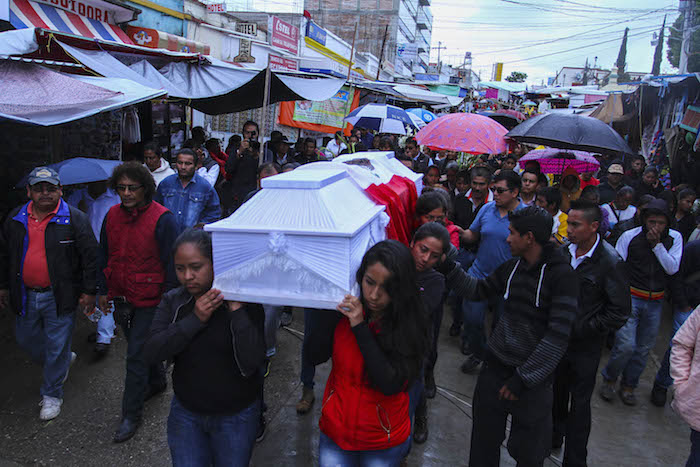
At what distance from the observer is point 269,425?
346 centimetres

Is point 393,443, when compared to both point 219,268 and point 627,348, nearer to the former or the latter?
point 219,268

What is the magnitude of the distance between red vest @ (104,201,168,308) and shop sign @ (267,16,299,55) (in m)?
14.7

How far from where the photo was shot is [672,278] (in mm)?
4035

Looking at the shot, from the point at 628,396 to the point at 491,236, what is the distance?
188 centimetres

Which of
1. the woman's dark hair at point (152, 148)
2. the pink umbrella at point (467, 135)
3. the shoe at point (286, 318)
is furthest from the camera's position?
the pink umbrella at point (467, 135)

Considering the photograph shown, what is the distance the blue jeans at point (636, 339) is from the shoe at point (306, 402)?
8.55 ft

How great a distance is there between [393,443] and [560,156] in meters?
4.89

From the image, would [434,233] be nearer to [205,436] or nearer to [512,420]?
[512,420]

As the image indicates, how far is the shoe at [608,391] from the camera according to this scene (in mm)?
4153

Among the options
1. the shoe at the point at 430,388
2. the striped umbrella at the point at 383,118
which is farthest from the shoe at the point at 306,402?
the striped umbrella at the point at 383,118

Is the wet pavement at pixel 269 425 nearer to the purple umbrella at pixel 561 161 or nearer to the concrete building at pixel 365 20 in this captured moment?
the purple umbrella at pixel 561 161

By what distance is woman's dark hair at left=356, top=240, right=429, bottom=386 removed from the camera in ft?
5.74

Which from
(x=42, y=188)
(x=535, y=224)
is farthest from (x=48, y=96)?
(x=535, y=224)

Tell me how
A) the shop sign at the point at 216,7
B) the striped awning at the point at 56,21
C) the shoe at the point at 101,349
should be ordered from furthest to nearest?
1. the shop sign at the point at 216,7
2. the striped awning at the point at 56,21
3. the shoe at the point at 101,349
